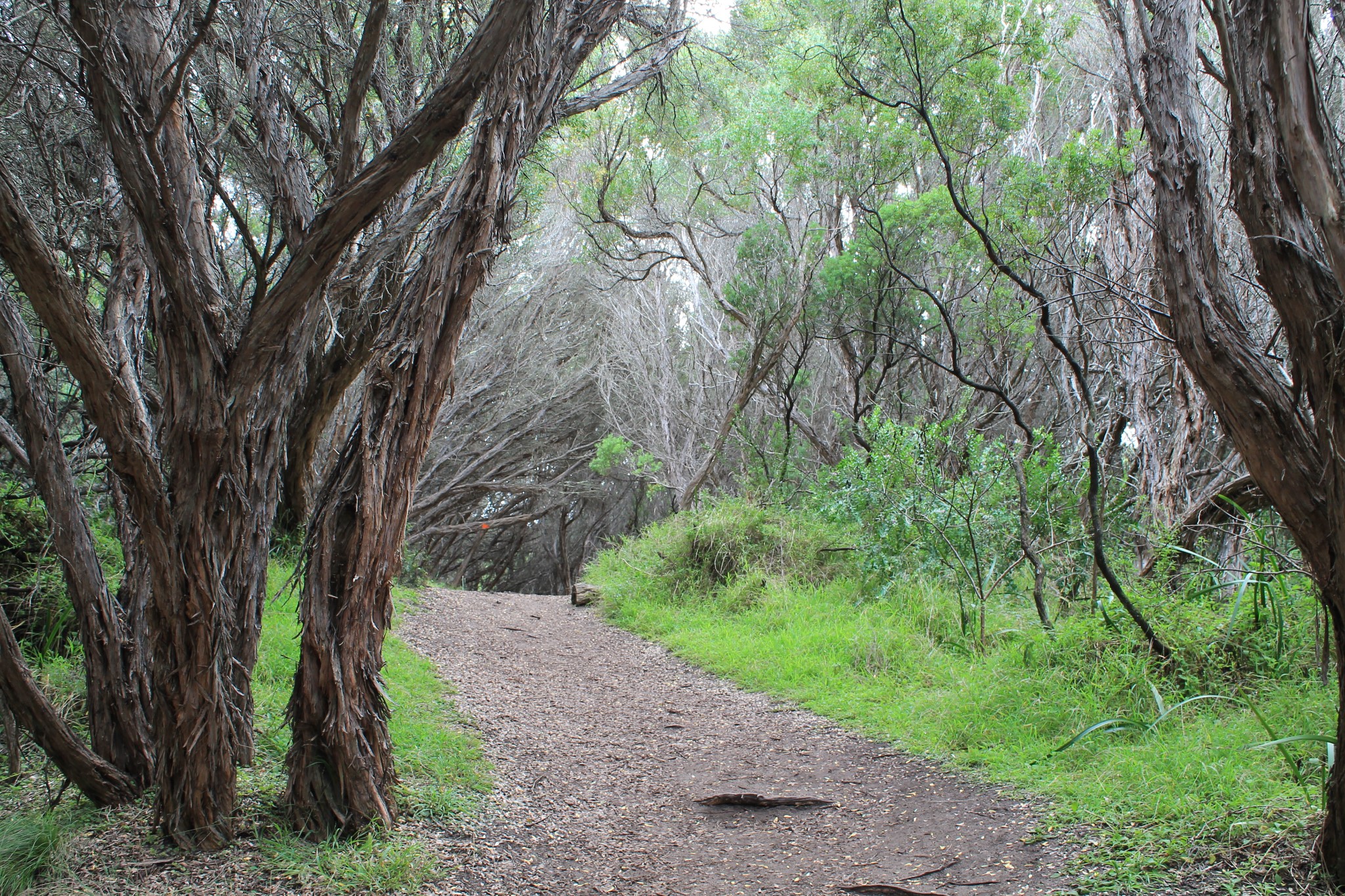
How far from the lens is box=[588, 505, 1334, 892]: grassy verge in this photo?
2598 mm

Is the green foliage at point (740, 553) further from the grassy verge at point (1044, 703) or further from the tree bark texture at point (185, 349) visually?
the tree bark texture at point (185, 349)

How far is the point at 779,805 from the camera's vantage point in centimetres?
351

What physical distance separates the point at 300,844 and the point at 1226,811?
303 cm

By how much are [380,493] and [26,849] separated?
4.82 ft

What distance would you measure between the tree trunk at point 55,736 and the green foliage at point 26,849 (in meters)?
0.16

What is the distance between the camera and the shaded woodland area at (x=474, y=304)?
2.43 metres

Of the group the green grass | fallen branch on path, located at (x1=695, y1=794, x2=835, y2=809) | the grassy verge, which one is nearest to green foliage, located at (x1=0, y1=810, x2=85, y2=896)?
the green grass

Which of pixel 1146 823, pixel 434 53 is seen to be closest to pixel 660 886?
pixel 1146 823

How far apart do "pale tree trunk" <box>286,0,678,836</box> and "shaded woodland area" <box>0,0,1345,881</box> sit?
0.01 metres

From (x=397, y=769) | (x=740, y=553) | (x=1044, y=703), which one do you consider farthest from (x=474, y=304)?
(x=1044, y=703)

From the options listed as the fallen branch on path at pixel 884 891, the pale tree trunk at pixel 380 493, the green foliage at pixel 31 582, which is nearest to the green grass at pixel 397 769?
the pale tree trunk at pixel 380 493

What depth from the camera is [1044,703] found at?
3.93 m

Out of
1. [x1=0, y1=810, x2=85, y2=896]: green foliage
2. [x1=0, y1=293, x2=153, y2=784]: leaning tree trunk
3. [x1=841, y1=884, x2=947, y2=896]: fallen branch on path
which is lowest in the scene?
[x1=841, y1=884, x2=947, y2=896]: fallen branch on path

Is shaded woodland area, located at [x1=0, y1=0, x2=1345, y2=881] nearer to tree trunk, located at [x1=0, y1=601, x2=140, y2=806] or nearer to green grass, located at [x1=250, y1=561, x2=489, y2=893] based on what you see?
tree trunk, located at [x1=0, y1=601, x2=140, y2=806]
